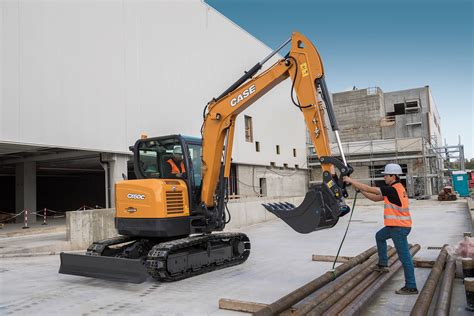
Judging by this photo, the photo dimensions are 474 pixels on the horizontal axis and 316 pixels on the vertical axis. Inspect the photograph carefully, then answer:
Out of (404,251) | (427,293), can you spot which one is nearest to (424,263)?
(404,251)

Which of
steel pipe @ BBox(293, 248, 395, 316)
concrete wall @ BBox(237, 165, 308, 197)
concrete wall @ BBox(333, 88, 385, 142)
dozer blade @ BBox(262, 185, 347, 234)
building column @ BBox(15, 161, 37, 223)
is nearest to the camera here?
steel pipe @ BBox(293, 248, 395, 316)

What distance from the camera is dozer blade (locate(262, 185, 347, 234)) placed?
6168 mm

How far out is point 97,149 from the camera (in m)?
17.1

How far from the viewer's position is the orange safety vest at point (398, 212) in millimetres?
6248

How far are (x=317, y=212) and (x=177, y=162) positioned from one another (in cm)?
335

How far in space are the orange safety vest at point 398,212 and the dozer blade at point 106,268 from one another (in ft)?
13.5

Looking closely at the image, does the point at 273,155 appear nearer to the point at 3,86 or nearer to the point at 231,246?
the point at 3,86

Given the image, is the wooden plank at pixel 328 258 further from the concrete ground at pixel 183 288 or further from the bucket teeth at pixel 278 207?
the bucket teeth at pixel 278 207

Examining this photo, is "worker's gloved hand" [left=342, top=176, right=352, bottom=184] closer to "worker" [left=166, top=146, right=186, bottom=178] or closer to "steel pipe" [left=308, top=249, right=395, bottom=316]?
"steel pipe" [left=308, top=249, right=395, bottom=316]

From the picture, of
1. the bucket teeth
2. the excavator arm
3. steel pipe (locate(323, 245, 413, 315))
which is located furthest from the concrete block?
steel pipe (locate(323, 245, 413, 315))

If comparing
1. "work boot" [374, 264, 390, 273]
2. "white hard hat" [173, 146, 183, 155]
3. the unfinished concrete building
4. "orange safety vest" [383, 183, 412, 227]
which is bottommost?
"work boot" [374, 264, 390, 273]

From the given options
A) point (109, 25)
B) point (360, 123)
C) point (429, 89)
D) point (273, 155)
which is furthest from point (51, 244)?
point (429, 89)

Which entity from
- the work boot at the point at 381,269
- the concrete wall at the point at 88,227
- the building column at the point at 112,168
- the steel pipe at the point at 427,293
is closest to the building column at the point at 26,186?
the building column at the point at 112,168

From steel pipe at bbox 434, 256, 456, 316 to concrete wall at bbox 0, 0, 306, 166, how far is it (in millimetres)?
13597
